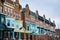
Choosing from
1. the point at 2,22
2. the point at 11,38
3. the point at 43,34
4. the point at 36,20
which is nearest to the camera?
the point at 2,22

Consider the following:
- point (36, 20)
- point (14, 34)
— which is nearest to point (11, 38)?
point (14, 34)

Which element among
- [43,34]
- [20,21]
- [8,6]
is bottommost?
[43,34]

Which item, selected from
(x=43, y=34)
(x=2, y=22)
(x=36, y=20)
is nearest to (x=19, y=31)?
(x=2, y=22)

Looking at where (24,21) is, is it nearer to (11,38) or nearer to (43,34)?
(11,38)

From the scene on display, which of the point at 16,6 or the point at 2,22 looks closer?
the point at 2,22

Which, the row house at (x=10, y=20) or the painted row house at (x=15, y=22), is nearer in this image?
the row house at (x=10, y=20)

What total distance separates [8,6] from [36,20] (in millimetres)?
25876

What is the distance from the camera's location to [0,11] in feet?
147

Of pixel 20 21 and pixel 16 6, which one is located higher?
pixel 16 6

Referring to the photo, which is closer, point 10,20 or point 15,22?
point 10,20

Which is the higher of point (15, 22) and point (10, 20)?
point (10, 20)

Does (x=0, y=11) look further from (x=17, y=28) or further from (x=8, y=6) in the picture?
(x=17, y=28)

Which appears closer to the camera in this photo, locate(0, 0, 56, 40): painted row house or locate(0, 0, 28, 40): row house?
locate(0, 0, 28, 40): row house

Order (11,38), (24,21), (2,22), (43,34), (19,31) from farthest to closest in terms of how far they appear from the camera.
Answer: (43,34) → (24,21) → (19,31) → (11,38) → (2,22)
